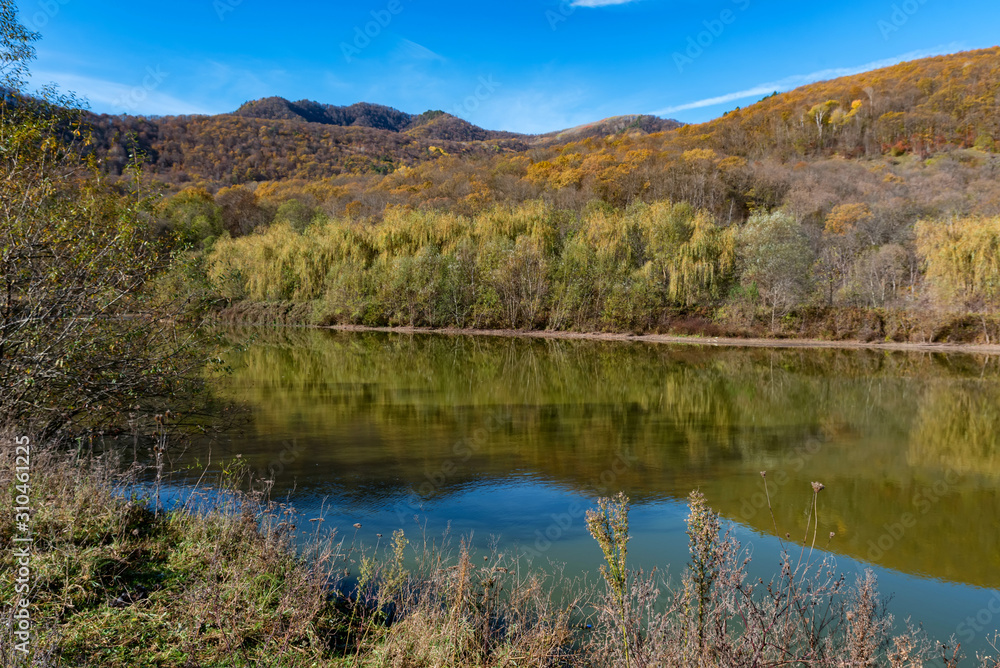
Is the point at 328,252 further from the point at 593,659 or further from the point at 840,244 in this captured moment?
the point at 593,659

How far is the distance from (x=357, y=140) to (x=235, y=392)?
116m

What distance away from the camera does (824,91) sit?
304ft

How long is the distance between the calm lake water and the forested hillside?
410cm

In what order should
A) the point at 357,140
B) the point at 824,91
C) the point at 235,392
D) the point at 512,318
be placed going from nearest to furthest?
the point at 235,392, the point at 512,318, the point at 824,91, the point at 357,140

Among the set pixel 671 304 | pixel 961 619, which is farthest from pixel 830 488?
pixel 671 304

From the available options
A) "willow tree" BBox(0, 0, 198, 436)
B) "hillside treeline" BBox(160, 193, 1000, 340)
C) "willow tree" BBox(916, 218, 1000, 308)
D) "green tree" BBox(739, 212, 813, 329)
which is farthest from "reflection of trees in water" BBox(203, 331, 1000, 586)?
"green tree" BBox(739, 212, 813, 329)

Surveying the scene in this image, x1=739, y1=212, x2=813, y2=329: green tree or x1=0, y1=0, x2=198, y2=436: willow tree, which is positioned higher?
x1=739, y1=212, x2=813, y2=329: green tree

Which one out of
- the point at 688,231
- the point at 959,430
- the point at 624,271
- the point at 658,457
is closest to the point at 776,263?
the point at 688,231

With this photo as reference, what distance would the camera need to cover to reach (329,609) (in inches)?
188

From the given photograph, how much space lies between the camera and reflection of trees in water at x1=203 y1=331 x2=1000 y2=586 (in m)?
8.88

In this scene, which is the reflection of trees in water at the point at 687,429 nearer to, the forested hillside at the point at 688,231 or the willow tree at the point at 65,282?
the willow tree at the point at 65,282

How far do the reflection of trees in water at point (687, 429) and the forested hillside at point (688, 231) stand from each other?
180 inches

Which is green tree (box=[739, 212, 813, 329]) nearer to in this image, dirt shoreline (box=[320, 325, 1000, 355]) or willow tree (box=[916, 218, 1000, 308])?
dirt shoreline (box=[320, 325, 1000, 355])

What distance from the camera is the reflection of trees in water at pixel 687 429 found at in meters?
8.88
